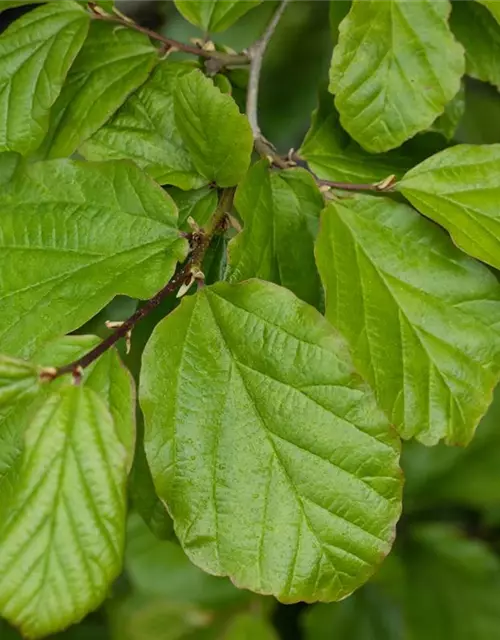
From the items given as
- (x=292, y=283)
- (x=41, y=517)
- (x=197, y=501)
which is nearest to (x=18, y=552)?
(x=41, y=517)

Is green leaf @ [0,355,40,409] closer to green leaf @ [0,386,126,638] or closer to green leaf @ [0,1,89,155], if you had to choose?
green leaf @ [0,386,126,638]

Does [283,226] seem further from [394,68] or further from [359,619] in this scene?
[359,619]

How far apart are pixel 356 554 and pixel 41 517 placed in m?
0.22

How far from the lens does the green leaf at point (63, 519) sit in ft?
1.54

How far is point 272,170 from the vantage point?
2.17 ft

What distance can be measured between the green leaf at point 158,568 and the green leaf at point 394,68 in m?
0.71

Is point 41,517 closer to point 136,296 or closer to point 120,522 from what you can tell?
point 120,522

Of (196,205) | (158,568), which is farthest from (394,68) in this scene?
(158,568)

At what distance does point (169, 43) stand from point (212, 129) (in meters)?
0.15

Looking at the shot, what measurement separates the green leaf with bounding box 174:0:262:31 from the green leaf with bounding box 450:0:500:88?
195 mm

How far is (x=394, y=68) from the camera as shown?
2.07 feet

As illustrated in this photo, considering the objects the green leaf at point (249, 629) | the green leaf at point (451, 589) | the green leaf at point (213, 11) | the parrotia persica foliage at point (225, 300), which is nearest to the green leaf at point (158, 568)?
the green leaf at point (249, 629)

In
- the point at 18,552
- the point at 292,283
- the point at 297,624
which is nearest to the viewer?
the point at 18,552

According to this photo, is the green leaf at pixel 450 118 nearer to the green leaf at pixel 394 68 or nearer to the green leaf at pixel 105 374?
the green leaf at pixel 394 68
